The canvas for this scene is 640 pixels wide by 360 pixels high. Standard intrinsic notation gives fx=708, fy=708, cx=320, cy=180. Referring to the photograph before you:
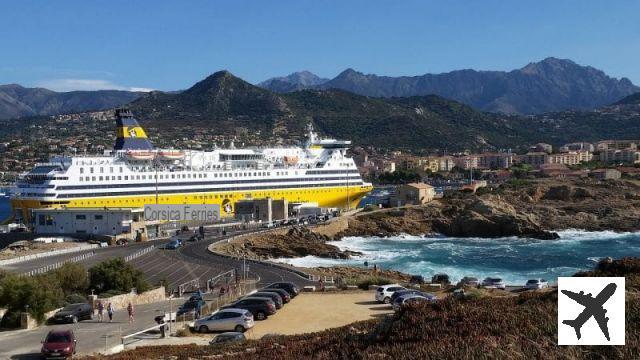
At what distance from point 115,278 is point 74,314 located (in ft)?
16.6

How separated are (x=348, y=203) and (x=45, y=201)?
29.5 m

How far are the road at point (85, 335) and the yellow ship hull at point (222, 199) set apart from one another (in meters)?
36.3

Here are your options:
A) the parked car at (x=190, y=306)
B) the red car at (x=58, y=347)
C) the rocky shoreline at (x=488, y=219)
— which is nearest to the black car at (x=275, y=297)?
the parked car at (x=190, y=306)

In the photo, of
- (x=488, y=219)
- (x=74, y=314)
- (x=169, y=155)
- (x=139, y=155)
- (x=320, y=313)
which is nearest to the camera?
(x=74, y=314)

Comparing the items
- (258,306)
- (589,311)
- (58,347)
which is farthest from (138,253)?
(589,311)

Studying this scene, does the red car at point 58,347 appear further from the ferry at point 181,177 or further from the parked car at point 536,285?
the ferry at point 181,177

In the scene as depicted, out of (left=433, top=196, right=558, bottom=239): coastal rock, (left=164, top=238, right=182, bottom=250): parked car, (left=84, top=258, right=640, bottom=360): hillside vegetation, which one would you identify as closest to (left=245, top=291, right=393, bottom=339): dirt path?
(left=84, top=258, right=640, bottom=360): hillside vegetation

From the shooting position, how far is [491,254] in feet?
152

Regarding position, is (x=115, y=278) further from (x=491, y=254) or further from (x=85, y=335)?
(x=491, y=254)

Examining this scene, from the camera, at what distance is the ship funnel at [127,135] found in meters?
60.0

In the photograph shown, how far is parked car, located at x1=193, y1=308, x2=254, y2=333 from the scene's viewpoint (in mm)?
15430

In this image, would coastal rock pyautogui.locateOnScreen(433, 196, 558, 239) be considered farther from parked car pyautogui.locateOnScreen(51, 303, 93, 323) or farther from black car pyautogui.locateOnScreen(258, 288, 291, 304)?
parked car pyautogui.locateOnScreen(51, 303, 93, 323)

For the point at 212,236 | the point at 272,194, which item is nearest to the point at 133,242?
the point at 212,236

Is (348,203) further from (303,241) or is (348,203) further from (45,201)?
(45,201)
